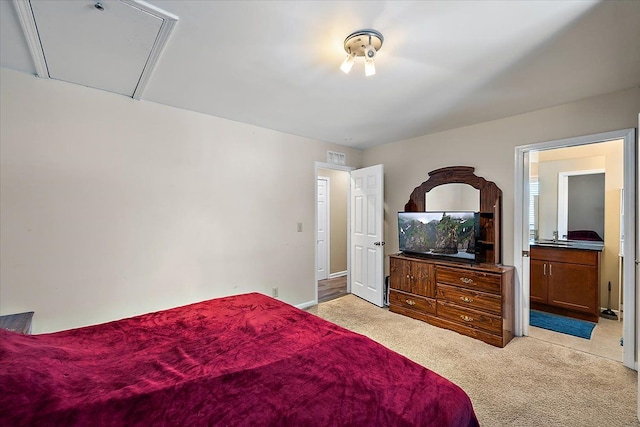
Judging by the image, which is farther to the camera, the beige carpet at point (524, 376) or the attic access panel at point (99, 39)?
the beige carpet at point (524, 376)

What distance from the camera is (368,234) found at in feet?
13.9

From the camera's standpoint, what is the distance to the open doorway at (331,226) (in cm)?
557

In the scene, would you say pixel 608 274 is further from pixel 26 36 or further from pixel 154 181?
pixel 26 36

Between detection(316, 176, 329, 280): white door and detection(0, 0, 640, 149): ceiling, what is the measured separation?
257 centimetres

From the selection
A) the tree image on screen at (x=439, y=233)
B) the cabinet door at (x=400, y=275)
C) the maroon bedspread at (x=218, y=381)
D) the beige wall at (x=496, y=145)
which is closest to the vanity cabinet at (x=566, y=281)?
the beige wall at (x=496, y=145)

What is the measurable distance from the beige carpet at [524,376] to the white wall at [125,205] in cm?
173

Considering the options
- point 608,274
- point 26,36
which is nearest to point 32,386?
point 26,36

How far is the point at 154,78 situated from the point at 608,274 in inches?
218

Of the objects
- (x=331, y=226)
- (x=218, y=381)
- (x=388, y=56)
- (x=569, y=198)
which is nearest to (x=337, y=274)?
(x=331, y=226)

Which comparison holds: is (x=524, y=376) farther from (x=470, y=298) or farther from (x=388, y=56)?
(x=388, y=56)

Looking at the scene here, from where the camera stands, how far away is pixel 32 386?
35.8 inches

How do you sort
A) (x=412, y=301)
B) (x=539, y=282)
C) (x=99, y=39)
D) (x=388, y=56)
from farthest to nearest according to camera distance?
(x=539, y=282), (x=412, y=301), (x=388, y=56), (x=99, y=39)

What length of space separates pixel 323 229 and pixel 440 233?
2608 mm

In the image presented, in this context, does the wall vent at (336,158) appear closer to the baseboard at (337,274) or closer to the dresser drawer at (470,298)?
the dresser drawer at (470,298)
